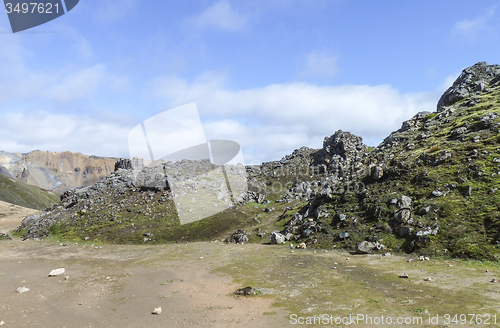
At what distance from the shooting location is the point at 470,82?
86.6 metres

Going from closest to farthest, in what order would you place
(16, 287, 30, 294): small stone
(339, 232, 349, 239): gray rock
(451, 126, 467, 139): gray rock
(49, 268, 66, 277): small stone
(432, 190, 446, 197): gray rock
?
(16, 287, 30, 294): small stone < (49, 268, 66, 277): small stone < (432, 190, 446, 197): gray rock < (339, 232, 349, 239): gray rock < (451, 126, 467, 139): gray rock

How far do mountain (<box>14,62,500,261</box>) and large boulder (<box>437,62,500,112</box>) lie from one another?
28cm

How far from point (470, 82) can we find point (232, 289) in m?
104

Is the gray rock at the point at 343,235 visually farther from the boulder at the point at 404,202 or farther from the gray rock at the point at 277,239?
the gray rock at the point at 277,239

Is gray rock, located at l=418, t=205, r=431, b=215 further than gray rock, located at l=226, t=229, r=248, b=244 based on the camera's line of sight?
No

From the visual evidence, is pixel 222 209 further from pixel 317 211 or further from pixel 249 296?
pixel 249 296

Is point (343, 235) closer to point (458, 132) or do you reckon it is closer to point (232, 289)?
point (232, 289)

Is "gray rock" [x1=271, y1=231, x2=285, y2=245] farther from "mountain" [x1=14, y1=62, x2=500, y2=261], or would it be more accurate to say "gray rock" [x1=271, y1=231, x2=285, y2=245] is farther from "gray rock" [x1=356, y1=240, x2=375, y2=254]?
"gray rock" [x1=356, y1=240, x2=375, y2=254]

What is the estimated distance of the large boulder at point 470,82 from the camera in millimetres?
83625

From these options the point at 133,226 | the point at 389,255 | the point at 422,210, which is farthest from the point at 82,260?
the point at 422,210

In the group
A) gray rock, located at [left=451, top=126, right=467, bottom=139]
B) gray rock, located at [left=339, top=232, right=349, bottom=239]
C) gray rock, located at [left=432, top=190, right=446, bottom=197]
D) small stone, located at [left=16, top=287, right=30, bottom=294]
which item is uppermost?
gray rock, located at [left=451, top=126, right=467, bottom=139]

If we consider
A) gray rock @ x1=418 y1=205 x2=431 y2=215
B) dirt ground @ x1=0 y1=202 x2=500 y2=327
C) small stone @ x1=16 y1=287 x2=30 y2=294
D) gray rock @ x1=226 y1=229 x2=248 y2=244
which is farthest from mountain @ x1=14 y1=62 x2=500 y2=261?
small stone @ x1=16 y1=287 x2=30 y2=294

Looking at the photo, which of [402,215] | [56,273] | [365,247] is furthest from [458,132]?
[56,273]

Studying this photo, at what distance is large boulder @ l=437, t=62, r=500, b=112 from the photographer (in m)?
83.6
